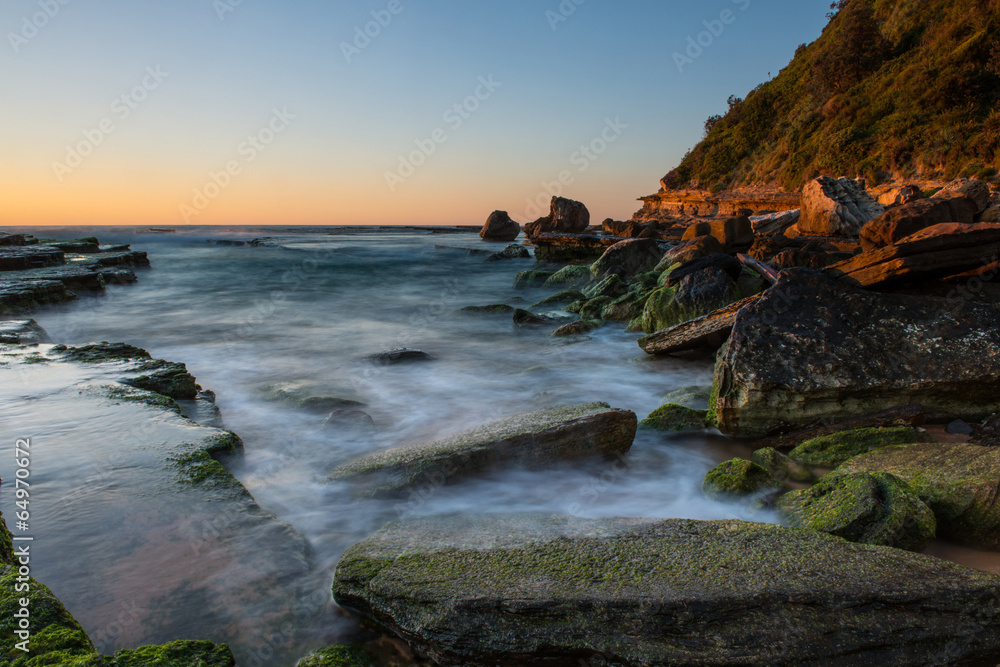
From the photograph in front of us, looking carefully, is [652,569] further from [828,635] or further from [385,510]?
[385,510]

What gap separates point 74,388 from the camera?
14.7ft

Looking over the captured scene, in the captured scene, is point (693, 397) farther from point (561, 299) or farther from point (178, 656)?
point (561, 299)

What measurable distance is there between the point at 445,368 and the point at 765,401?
446 cm

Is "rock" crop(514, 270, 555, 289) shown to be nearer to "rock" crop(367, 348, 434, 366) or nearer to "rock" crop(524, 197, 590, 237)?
"rock" crop(367, 348, 434, 366)

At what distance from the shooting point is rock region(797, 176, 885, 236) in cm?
1502

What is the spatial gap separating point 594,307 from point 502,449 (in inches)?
279

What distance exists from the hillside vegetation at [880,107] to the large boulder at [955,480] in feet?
75.3

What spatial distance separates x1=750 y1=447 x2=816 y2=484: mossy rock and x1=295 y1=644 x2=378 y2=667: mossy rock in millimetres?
2560

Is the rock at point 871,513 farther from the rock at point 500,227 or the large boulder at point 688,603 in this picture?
the rock at point 500,227

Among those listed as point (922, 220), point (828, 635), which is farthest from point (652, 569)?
point (922, 220)

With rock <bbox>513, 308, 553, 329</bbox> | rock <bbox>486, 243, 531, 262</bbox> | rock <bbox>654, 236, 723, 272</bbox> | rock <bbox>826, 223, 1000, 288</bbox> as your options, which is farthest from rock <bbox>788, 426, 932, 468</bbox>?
rock <bbox>486, 243, 531, 262</bbox>

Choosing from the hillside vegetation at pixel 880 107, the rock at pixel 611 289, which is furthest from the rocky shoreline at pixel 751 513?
the hillside vegetation at pixel 880 107

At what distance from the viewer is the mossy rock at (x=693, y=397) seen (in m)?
5.08

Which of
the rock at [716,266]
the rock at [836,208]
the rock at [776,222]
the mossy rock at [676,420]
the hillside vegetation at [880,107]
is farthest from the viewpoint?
the hillside vegetation at [880,107]
